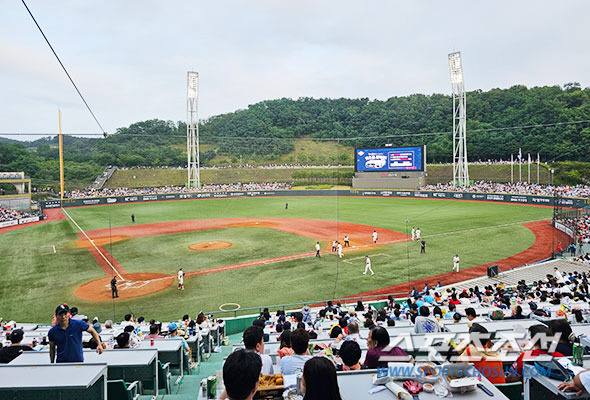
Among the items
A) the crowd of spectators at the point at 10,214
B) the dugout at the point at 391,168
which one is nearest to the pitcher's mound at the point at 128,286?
the crowd of spectators at the point at 10,214

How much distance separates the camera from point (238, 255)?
27.4m

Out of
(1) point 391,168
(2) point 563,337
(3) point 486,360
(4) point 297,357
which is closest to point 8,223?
(4) point 297,357

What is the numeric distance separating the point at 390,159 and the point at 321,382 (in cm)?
6970

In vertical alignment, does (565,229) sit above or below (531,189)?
below

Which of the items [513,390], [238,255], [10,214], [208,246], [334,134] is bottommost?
[238,255]

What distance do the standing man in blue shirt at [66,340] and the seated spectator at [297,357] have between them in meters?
3.11

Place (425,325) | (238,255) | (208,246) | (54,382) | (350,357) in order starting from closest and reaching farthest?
(54,382), (350,357), (425,325), (238,255), (208,246)

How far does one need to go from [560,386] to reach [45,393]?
4.68 metres

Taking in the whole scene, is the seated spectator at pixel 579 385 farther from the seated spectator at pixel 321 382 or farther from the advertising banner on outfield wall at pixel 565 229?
the advertising banner on outfield wall at pixel 565 229

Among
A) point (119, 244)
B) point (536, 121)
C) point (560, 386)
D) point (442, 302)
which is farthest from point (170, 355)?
point (536, 121)

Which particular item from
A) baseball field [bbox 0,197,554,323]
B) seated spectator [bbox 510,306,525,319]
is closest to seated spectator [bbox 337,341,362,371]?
seated spectator [bbox 510,306,525,319]

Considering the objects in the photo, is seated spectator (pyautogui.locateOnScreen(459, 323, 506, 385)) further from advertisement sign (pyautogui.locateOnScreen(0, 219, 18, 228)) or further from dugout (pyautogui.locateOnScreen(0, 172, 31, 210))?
dugout (pyautogui.locateOnScreen(0, 172, 31, 210))

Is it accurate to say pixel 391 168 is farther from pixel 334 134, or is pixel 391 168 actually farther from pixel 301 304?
pixel 301 304

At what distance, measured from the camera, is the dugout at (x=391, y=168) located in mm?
67750
